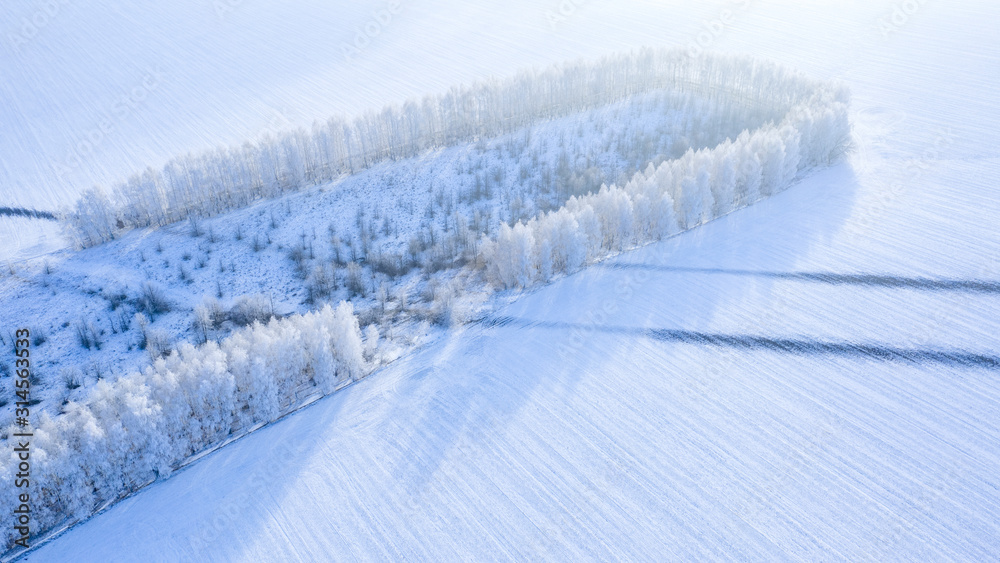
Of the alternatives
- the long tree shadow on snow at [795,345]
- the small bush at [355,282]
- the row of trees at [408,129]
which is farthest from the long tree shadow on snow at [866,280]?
the row of trees at [408,129]

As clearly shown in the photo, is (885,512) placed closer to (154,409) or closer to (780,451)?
(780,451)

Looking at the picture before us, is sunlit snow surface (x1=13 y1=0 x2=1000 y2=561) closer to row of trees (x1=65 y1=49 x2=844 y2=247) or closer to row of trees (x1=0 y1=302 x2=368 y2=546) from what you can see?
row of trees (x1=0 y1=302 x2=368 y2=546)

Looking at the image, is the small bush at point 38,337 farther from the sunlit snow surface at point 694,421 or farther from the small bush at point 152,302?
the sunlit snow surface at point 694,421

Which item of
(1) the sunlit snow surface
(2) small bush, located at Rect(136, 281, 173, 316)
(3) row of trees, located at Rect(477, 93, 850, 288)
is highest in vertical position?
(3) row of trees, located at Rect(477, 93, 850, 288)

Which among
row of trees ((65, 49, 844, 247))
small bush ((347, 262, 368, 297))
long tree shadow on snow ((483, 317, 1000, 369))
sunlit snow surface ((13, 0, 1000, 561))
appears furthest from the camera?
row of trees ((65, 49, 844, 247))

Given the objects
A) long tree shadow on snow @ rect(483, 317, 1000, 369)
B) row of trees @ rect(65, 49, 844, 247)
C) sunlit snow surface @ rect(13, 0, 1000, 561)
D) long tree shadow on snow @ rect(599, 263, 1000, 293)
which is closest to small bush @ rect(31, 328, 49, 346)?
row of trees @ rect(65, 49, 844, 247)

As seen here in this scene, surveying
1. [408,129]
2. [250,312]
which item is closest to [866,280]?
[250,312]

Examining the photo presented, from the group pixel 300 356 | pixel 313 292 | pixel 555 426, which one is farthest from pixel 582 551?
pixel 313 292
